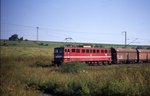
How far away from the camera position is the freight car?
40344mm

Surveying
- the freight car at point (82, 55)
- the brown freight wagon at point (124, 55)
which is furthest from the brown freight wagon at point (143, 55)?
the freight car at point (82, 55)

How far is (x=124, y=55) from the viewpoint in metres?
52.4

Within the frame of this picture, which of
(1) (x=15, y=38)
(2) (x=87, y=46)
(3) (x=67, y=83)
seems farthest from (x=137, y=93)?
(1) (x=15, y=38)

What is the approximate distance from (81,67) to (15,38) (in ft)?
370

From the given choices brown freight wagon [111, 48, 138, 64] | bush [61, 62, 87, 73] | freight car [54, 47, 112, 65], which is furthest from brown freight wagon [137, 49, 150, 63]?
bush [61, 62, 87, 73]

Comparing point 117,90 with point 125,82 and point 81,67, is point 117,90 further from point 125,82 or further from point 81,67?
point 81,67

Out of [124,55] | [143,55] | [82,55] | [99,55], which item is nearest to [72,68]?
[82,55]

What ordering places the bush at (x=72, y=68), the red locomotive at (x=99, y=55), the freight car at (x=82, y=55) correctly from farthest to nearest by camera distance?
1. the red locomotive at (x=99, y=55)
2. the freight car at (x=82, y=55)
3. the bush at (x=72, y=68)

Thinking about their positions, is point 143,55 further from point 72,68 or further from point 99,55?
point 72,68

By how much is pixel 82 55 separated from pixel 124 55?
13104 mm

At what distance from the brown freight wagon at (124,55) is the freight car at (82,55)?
2.53 metres

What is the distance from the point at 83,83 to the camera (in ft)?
58.0

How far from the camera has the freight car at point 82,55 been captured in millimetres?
40344

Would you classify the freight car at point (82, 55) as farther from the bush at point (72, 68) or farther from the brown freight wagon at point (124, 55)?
the bush at point (72, 68)
